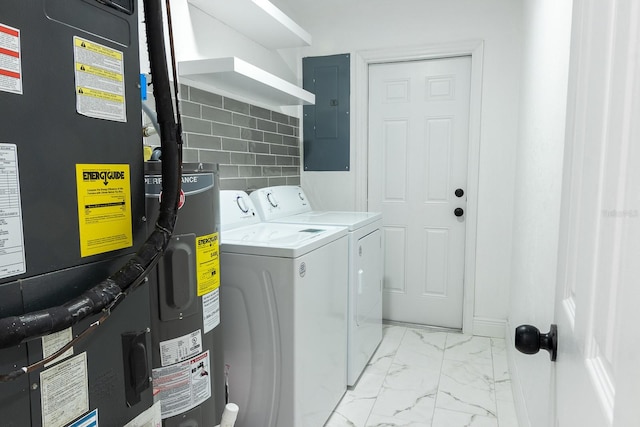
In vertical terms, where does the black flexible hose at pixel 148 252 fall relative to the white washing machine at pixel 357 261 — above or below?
above

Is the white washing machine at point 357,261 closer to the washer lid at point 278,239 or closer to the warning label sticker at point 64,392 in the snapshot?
the washer lid at point 278,239

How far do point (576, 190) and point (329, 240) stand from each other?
54.5 inches

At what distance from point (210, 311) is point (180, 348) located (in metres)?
0.15

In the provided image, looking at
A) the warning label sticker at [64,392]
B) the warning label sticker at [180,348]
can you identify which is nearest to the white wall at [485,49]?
the warning label sticker at [180,348]

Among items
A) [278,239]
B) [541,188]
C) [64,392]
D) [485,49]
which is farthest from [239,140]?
[64,392]

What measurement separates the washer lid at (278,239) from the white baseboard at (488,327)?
1588mm

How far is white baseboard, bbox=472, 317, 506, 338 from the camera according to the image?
306cm

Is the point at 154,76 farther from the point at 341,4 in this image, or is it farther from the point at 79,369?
the point at 341,4

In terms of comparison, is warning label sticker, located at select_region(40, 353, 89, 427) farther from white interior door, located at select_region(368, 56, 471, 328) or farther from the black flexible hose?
white interior door, located at select_region(368, 56, 471, 328)

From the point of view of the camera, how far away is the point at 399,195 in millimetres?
3320

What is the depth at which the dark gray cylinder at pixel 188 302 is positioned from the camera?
1.28 m

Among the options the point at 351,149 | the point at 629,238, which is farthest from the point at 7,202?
the point at 351,149

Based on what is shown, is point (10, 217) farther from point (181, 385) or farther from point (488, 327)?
point (488, 327)

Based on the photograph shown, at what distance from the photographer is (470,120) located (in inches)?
119
